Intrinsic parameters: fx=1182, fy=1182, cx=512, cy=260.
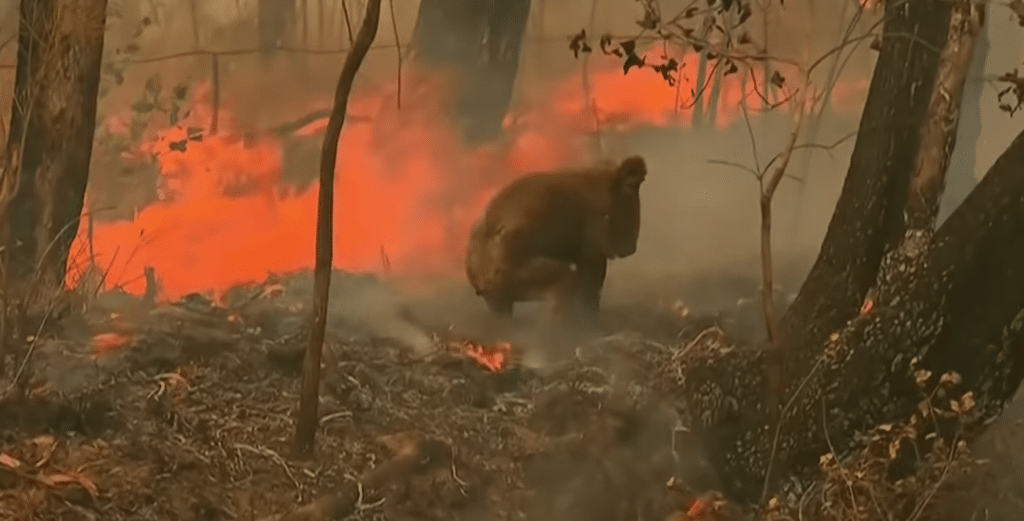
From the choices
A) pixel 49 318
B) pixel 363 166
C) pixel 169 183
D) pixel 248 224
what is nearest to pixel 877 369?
pixel 363 166

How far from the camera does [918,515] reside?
7.42 ft

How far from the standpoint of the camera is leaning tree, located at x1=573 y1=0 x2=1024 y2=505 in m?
2.22

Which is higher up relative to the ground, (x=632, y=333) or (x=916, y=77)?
(x=916, y=77)

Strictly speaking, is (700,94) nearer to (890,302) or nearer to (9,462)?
(890,302)

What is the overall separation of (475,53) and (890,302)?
3.09 feet

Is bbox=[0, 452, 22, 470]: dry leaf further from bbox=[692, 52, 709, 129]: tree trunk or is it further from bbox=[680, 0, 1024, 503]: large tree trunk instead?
bbox=[692, 52, 709, 129]: tree trunk

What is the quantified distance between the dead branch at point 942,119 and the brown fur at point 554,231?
1.73ft

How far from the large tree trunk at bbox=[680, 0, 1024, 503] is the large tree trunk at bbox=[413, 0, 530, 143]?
2.09 ft

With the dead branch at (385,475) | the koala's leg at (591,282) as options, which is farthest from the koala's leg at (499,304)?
the dead branch at (385,475)

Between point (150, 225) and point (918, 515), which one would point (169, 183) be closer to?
point (150, 225)

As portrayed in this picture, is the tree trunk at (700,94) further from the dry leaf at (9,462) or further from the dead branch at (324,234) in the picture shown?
the dry leaf at (9,462)

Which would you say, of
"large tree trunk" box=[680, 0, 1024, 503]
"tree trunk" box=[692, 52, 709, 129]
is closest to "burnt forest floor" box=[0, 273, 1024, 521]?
"large tree trunk" box=[680, 0, 1024, 503]

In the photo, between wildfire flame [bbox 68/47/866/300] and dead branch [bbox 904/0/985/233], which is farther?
wildfire flame [bbox 68/47/866/300]

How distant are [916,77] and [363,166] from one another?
3.57 ft
